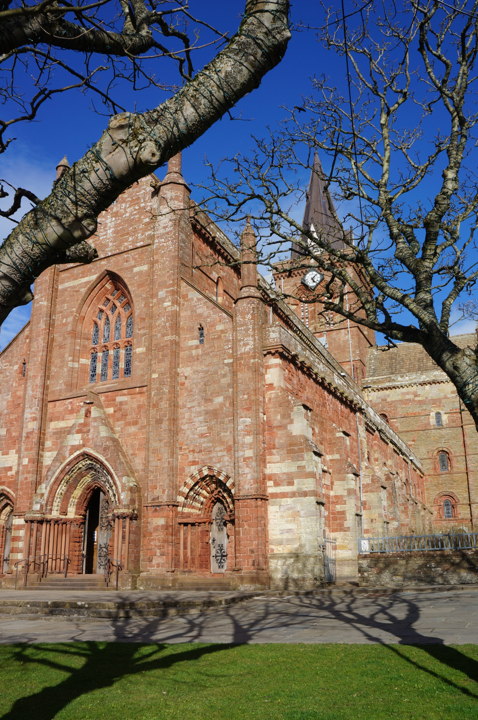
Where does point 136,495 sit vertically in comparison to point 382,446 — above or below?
below

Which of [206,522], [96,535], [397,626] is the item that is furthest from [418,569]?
[96,535]

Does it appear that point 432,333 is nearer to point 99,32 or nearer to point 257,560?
point 99,32

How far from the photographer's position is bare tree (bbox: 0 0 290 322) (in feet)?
10.2

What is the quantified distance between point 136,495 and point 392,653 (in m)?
13.0

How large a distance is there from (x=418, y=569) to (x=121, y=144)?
16939 mm

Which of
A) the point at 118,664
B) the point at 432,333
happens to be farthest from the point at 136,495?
the point at 432,333

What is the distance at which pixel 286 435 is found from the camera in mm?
19125

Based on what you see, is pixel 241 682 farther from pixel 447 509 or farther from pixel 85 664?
pixel 447 509

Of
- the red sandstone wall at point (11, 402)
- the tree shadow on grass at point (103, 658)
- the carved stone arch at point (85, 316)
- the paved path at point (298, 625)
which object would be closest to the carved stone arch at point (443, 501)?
the carved stone arch at point (85, 316)

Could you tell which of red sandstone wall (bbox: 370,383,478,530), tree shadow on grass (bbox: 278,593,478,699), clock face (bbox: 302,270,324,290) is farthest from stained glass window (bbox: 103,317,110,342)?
red sandstone wall (bbox: 370,383,478,530)

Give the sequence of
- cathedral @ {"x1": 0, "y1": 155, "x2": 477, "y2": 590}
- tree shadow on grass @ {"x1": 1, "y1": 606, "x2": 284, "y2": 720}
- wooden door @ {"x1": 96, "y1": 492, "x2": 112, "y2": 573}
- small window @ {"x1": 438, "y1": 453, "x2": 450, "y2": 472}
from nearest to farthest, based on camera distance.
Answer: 1. tree shadow on grass @ {"x1": 1, "y1": 606, "x2": 284, "y2": 720}
2. cathedral @ {"x1": 0, "y1": 155, "x2": 477, "y2": 590}
3. wooden door @ {"x1": 96, "y1": 492, "x2": 112, "y2": 573}
4. small window @ {"x1": 438, "y1": 453, "x2": 450, "y2": 472}

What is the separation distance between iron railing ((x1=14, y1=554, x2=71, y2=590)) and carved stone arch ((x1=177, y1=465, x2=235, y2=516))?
499cm

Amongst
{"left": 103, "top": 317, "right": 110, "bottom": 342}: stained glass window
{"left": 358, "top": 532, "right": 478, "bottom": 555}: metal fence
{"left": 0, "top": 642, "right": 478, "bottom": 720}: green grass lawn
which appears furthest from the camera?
{"left": 103, "top": 317, "right": 110, "bottom": 342}: stained glass window

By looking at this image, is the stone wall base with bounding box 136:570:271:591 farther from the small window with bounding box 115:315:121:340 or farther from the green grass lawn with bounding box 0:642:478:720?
the small window with bounding box 115:315:121:340
